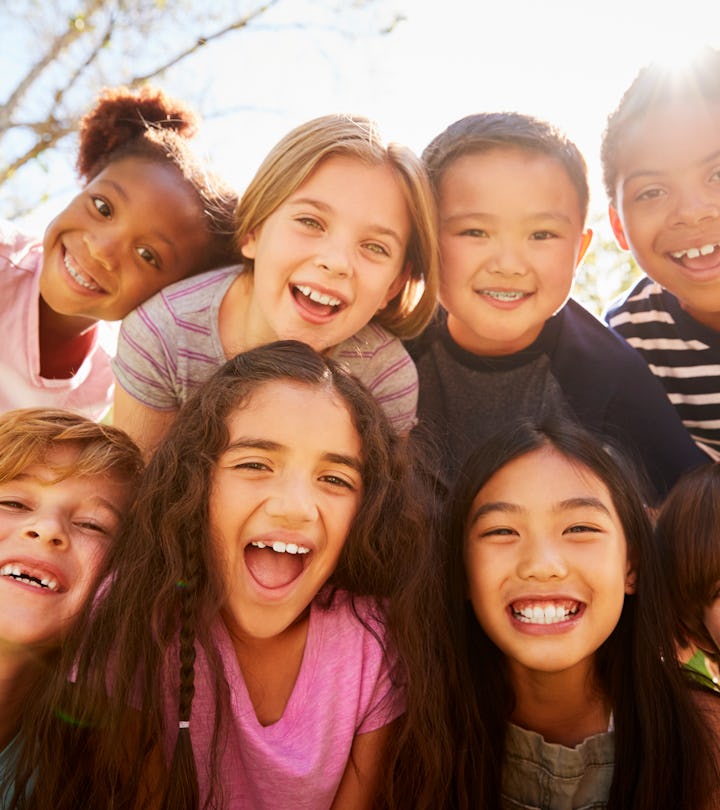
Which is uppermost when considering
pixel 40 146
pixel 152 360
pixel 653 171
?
pixel 40 146

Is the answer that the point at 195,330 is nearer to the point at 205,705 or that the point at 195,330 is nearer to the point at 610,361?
the point at 205,705

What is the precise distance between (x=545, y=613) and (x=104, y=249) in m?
2.07

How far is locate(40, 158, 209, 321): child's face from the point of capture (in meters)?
3.29

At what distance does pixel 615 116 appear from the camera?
3436 mm

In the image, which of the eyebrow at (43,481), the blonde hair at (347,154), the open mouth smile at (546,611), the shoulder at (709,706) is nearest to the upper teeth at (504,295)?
the blonde hair at (347,154)

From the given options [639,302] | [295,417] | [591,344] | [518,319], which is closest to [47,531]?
[295,417]

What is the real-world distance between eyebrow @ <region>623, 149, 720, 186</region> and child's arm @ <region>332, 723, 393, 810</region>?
215cm

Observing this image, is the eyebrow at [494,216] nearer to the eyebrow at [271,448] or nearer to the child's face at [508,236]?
the child's face at [508,236]

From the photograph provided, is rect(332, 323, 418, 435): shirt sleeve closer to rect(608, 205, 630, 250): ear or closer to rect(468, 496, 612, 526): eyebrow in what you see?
rect(468, 496, 612, 526): eyebrow

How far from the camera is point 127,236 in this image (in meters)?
3.29

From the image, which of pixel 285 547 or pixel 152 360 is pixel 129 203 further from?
pixel 285 547

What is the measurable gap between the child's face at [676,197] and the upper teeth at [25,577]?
7.88ft

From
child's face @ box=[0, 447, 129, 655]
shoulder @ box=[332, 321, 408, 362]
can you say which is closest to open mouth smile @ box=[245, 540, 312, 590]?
child's face @ box=[0, 447, 129, 655]

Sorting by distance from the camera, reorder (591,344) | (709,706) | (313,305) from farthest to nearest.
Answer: (591,344) → (313,305) → (709,706)
